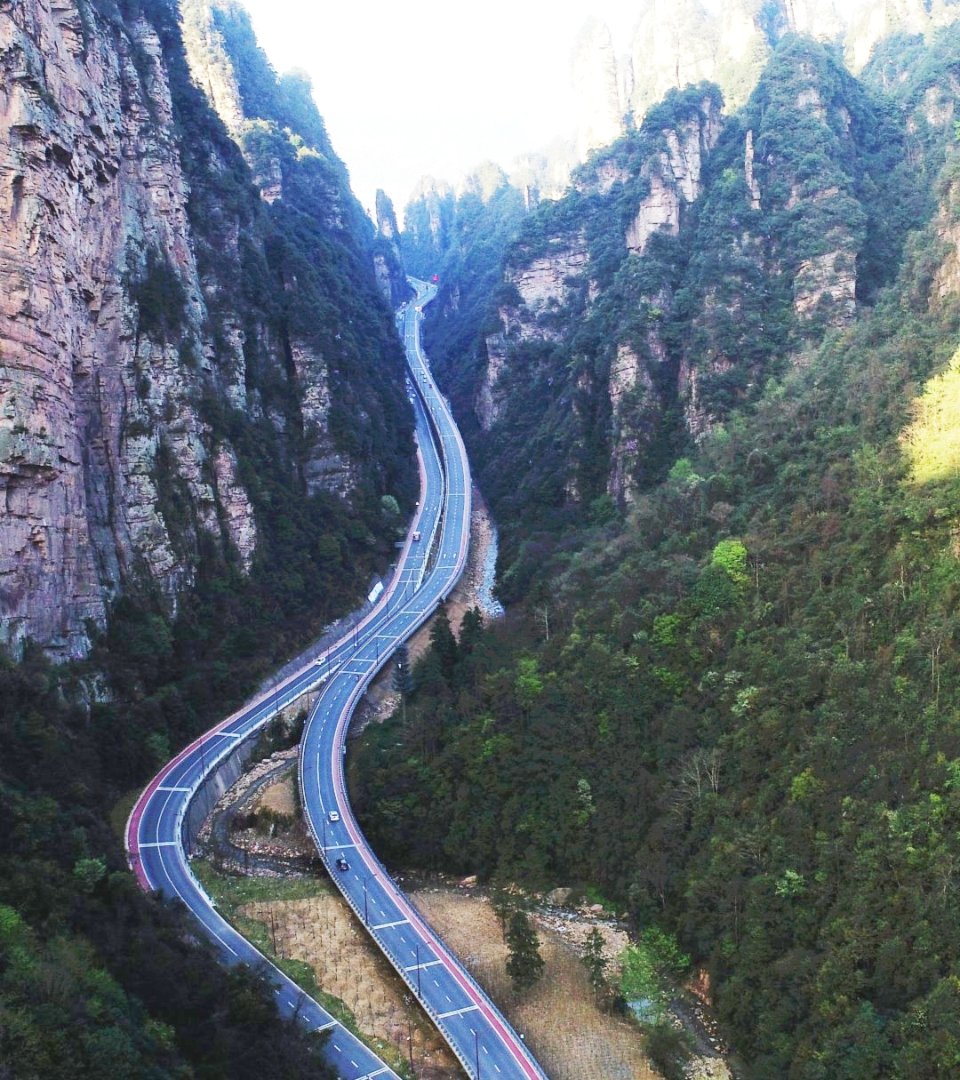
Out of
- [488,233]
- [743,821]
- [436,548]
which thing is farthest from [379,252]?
[743,821]

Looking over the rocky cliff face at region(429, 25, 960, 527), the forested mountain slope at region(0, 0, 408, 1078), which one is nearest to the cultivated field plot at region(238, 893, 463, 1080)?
the forested mountain slope at region(0, 0, 408, 1078)

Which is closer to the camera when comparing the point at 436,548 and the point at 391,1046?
the point at 391,1046

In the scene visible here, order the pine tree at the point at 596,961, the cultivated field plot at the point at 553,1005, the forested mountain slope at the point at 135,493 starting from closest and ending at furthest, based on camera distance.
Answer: the forested mountain slope at the point at 135,493
the cultivated field plot at the point at 553,1005
the pine tree at the point at 596,961

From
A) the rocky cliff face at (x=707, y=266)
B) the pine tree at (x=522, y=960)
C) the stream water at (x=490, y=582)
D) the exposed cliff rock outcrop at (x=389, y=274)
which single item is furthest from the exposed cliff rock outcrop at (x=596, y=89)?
the pine tree at (x=522, y=960)

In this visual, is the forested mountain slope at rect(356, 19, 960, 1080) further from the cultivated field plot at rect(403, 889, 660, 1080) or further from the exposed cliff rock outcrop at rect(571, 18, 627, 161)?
the exposed cliff rock outcrop at rect(571, 18, 627, 161)

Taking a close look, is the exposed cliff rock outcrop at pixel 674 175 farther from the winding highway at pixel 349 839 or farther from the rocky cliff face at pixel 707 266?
the winding highway at pixel 349 839

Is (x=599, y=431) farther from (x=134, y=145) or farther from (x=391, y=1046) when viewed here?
(x=391, y=1046)
